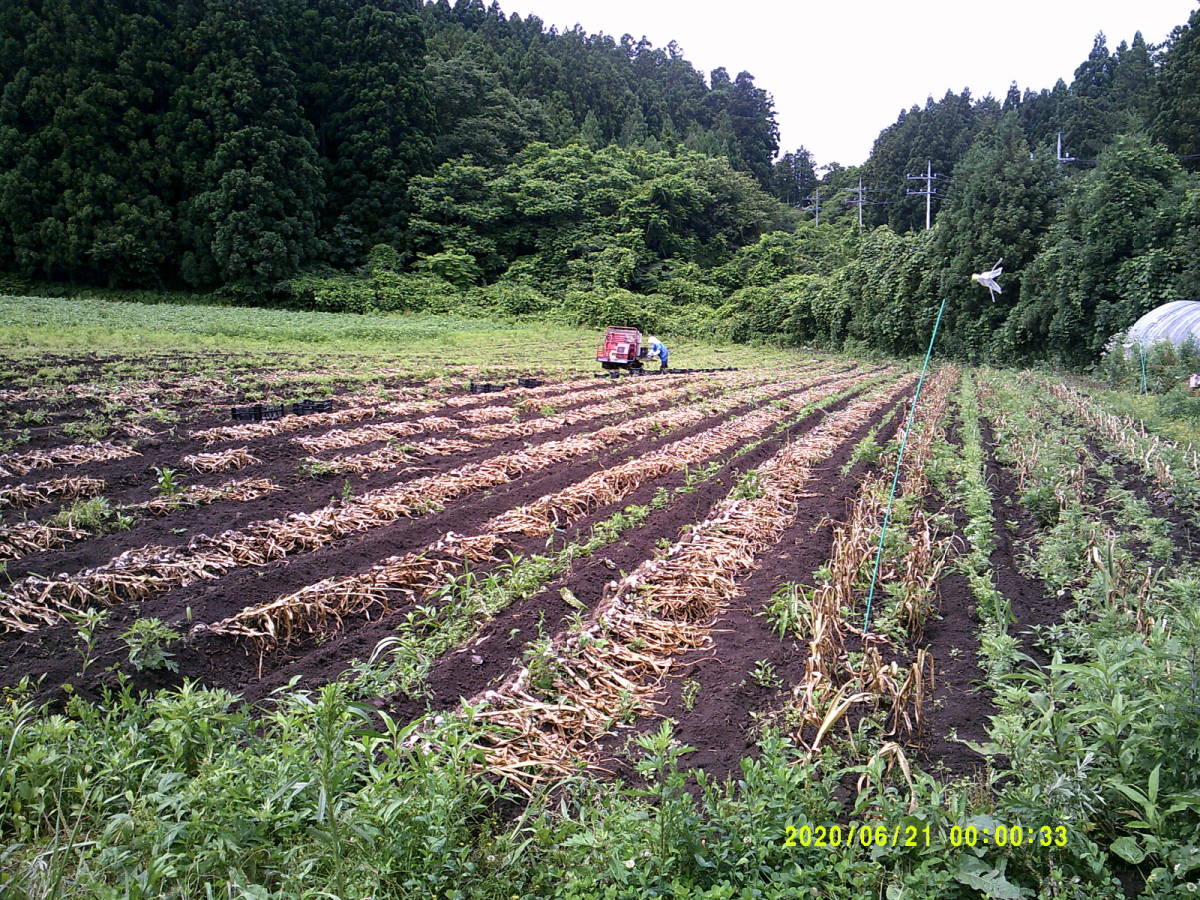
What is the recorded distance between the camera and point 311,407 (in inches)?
376

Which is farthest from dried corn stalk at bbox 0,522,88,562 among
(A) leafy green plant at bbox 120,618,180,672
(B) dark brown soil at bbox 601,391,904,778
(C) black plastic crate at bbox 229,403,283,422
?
(B) dark brown soil at bbox 601,391,904,778

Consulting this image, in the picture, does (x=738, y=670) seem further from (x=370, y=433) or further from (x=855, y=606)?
(x=370, y=433)

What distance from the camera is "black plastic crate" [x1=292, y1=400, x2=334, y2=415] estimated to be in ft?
30.7

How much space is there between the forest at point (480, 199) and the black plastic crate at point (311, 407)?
20535mm

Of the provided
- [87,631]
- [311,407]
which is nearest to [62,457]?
[311,407]

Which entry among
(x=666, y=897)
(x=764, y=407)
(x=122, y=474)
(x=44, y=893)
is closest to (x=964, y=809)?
(x=666, y=897)

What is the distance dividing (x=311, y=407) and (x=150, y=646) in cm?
670

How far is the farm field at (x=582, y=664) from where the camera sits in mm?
2125

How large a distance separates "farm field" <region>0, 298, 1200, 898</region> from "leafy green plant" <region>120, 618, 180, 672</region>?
0.9 inches

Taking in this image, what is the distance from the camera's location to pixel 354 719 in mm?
2895

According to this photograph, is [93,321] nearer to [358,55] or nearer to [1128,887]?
[1128,887]

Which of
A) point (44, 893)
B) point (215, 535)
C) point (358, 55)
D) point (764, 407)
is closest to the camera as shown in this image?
point (44, 893)

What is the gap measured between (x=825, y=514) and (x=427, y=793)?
179 inches
